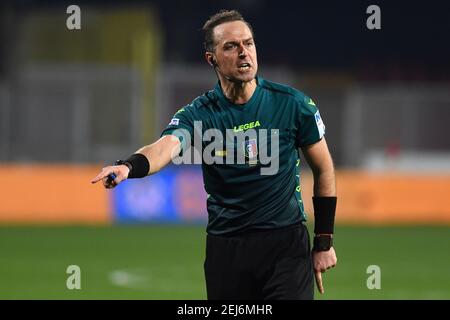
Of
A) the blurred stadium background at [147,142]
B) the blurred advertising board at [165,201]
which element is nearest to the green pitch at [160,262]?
the blurred stadium background at [147,142]

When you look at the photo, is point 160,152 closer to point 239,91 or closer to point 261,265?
point 239,91

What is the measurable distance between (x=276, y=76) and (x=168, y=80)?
3206 mm

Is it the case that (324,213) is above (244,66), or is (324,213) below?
below

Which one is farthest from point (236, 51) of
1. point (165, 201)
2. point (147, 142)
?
point (147, 142)

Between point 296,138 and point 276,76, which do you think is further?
point 276,76

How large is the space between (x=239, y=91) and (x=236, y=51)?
24 cm

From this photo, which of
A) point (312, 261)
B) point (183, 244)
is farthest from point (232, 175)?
point (183, 244)

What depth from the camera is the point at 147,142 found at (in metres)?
24.3

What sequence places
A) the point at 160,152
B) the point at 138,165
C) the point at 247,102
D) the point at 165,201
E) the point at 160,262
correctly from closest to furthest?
1. the point at 138,165
2. the point at 160,152
3. the point at 247,102
4. the point at 160,262
5. the point at 165,201

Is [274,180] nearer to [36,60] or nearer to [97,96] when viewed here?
[97,96]

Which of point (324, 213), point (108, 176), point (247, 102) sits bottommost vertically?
point (324, 213)

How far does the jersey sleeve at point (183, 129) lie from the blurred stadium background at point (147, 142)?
5.75 m

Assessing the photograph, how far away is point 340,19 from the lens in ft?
145
